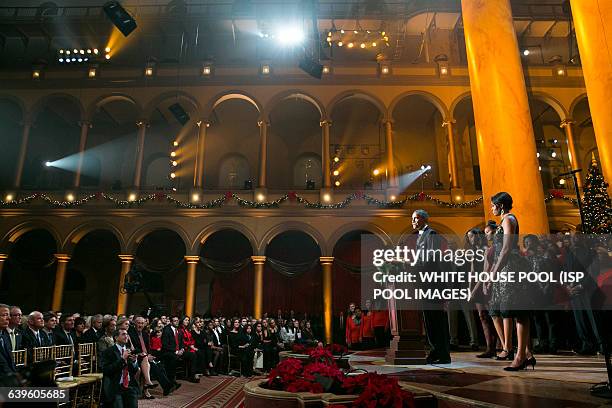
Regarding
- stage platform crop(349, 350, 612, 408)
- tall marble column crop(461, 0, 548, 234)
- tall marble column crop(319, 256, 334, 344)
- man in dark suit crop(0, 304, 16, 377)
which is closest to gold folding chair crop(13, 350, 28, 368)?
man in dark suit crop(0, 304, 16, 377)

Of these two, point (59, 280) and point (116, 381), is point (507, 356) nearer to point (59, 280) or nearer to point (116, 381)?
point (116, 381)

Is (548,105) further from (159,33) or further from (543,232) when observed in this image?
→ (159,33)

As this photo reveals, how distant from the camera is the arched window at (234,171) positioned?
19858 millimetres

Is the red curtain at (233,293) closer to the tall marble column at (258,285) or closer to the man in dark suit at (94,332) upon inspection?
the tall marble column at (258,285)

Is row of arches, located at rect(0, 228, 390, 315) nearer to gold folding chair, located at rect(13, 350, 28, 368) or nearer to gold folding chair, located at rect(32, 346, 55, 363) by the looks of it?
gold folding chair, located at rect(32, 346, 55, 363)

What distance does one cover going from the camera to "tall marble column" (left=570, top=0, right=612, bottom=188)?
5.71 meters

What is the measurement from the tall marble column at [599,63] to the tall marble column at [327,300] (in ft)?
33.3

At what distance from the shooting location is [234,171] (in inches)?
786

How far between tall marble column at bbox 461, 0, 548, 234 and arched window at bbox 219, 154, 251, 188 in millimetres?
14348

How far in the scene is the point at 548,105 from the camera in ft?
56.6

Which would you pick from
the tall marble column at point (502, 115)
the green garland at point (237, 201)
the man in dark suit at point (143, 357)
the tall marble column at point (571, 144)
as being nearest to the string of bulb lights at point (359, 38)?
the green garland at point (237, 201)

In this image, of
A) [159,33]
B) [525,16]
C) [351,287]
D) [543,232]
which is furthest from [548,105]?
[159,33]

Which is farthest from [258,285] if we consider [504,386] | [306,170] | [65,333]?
[504,386]

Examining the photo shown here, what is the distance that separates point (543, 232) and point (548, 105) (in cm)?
1429
